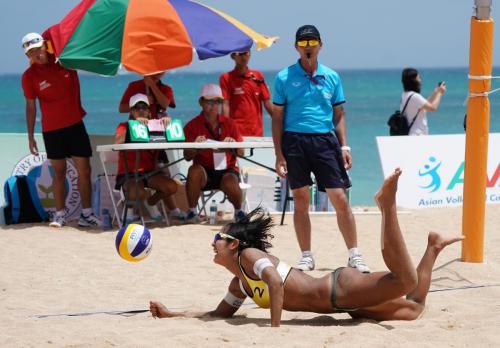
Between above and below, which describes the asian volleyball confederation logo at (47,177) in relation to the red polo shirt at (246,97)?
below

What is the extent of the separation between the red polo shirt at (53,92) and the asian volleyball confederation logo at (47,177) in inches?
28.8

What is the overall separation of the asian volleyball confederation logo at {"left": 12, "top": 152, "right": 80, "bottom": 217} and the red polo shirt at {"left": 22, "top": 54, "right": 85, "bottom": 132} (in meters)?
0.73

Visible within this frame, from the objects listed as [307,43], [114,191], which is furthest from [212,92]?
[307,43]

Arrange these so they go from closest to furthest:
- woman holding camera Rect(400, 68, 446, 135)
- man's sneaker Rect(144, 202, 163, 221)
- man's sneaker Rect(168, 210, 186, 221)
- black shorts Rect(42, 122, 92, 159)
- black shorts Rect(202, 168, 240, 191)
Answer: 1. black shorts Rect(42, 122, 92, 159)
2. black shorts Rect(202, 168, 240, 191)
3. man's sneaker Rect(168, 210, 186, 221)
4. man's sneaker Rect(144, 202, 163, 221)
5. woman holding camera Rect(400, 68, 446, 135)

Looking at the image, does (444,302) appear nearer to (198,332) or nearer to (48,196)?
(198,332)

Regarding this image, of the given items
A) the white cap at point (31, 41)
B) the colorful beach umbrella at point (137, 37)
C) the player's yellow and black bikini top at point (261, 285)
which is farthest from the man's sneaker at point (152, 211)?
the player's yellow and black bikini top at point (261, 285)

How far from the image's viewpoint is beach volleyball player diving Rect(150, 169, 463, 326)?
17.1 feet

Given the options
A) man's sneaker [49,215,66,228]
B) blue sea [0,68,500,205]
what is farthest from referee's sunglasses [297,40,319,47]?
blue sea [0,68,500,205]

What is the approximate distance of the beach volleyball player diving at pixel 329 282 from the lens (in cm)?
521

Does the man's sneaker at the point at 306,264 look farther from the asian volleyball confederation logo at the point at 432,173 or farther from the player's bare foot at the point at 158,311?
the asian volleyball confederation logo at the point at 432,173

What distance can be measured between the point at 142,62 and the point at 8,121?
134ft

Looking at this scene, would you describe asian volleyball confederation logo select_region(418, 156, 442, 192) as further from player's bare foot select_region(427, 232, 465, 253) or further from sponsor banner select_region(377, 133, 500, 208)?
player's bare foot select_region(427, 232, 465, 253)

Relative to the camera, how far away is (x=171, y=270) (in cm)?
782

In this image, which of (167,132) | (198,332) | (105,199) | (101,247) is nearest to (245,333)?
(198,332)
